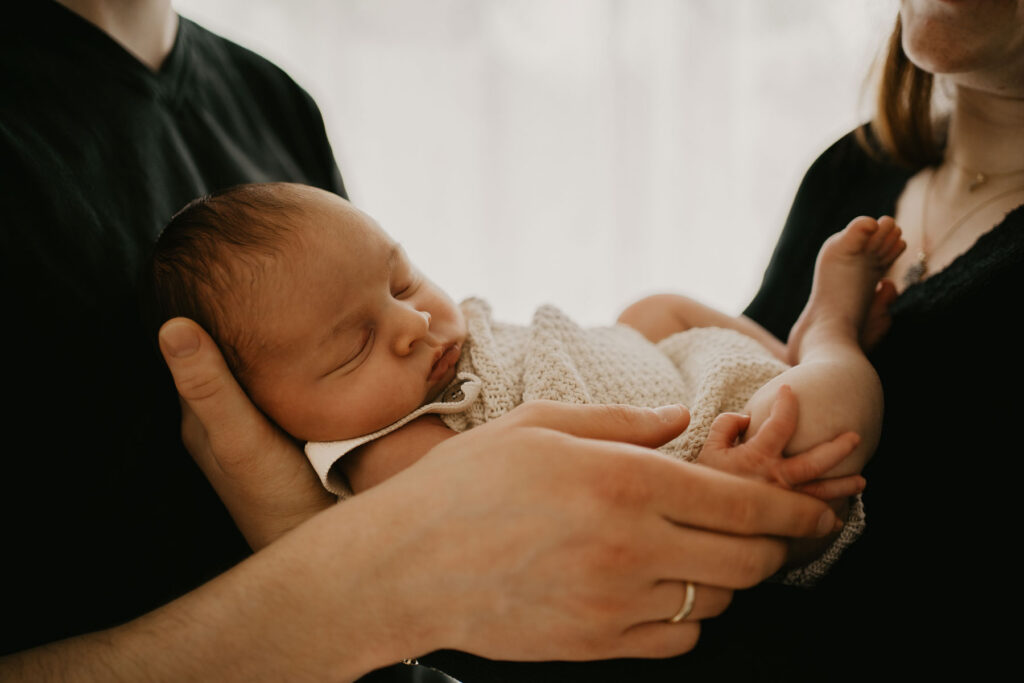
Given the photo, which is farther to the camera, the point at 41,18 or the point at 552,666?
the point at 41,18

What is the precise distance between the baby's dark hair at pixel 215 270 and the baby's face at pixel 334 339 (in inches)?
0.8

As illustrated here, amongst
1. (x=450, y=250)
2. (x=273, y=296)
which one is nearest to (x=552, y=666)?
(x=273, y=296)

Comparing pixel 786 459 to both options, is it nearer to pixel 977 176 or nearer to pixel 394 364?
pixel 394 364

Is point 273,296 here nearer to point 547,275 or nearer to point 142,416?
point 142,416

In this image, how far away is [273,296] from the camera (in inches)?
32.5

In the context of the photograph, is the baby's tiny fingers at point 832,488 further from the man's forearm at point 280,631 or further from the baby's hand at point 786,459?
the man's forearm at point 280,631

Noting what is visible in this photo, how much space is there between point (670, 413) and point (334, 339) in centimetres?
47

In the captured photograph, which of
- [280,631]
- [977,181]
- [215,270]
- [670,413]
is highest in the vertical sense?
[977,181]

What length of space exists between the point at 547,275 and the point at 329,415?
5.98ft

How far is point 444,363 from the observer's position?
3.05 feet

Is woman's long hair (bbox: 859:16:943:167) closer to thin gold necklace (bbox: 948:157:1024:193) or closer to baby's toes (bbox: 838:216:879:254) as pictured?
thin gold necklace (bbox: 948:157:1024:193)

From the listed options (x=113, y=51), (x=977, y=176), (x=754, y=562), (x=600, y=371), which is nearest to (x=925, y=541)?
(x=754, y=562)

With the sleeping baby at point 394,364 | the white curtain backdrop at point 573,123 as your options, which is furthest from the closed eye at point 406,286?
the white curtain backdrop at point 573,123

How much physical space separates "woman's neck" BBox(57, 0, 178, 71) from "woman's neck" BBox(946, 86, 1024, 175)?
1.40 metres
